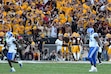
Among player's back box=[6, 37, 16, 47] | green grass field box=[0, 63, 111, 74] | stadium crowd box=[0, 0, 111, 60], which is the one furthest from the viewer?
stadium crowd box=[0, 0, 111, 60]

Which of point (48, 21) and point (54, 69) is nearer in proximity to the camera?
point (54, 69)

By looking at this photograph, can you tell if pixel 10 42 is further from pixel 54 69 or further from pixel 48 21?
pixel 48 21

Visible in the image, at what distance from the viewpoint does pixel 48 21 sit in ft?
78.8

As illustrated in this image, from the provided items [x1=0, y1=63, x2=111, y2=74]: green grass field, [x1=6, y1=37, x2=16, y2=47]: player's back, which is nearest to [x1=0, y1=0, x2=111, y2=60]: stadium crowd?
[x1=0, y1=63, x2=111, y2=74]: green grass field

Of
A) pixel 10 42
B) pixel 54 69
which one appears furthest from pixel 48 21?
pixel 10 42

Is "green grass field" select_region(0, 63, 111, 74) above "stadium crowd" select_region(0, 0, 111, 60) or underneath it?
underneath

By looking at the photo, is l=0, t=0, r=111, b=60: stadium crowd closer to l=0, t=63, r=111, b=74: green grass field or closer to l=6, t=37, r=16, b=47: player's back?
l=0, t=63, r=111, b=74: green grass field

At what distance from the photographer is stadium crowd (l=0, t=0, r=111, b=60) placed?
22.5 m

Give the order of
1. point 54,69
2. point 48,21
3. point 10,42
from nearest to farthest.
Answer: point 10,42
point 54,69
point 48,21

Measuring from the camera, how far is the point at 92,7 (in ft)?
82.5

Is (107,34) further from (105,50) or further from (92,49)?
(92,49)

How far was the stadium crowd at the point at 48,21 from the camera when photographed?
885 inches

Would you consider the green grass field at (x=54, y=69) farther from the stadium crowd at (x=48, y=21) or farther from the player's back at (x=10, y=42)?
the stadium crowd at (x=48, y=21)

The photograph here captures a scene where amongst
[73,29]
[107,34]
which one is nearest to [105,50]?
[107,34]
